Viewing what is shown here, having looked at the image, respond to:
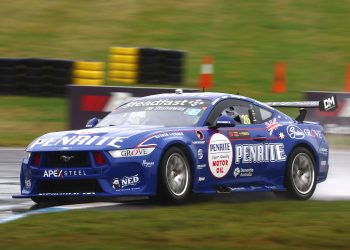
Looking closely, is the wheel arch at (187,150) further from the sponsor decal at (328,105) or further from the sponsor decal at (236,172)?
the sponsor decal at (328,105)

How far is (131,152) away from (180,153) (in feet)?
2.11

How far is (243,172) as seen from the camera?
1162 centimetres

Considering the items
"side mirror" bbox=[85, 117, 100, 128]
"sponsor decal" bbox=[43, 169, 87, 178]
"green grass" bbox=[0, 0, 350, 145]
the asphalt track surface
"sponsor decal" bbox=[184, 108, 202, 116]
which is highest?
"green grass" bbox=[0, 0, 350, 145]

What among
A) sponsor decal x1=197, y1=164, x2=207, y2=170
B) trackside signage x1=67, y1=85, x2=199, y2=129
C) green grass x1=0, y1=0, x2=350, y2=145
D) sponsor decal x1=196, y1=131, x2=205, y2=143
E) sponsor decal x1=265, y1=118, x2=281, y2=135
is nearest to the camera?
sponsor decal x1=197, y1=164, x2=207, y2=170

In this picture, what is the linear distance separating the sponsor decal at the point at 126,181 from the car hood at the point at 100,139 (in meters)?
0.32

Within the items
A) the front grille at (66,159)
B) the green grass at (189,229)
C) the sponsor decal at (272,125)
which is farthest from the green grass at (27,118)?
the green grass at (189,229)

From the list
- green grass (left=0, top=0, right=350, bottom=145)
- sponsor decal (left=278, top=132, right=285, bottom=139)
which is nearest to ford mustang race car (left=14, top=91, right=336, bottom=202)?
sponsor decal (left=278, top=132, right=285, bottom=139)

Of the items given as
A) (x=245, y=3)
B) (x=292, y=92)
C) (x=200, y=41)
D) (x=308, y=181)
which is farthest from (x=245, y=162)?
(x=245, y=3)

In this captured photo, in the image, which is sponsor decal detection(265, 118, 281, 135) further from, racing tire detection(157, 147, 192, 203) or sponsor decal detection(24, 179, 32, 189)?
sponsor decal detection(24, 179, 32, 189)

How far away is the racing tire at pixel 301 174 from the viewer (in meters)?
12.2

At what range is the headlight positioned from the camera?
1030 cm

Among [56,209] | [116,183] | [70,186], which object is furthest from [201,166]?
[56,209]

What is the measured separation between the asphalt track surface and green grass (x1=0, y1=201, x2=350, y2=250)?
0.90 m

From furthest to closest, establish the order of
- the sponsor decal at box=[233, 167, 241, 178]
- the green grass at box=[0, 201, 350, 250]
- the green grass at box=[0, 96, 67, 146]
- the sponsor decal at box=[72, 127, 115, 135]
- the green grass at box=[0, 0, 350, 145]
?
the green grass at box=[0, 0, 350, 145]
the green grass at box=[0, 96, 67, 146]
the sponsor decal at box=[233, 167, 241, 178]
the sponsor decal at box=[72, 127, 115, 135]
the green grass at box=[0, 201, 350, 250]
